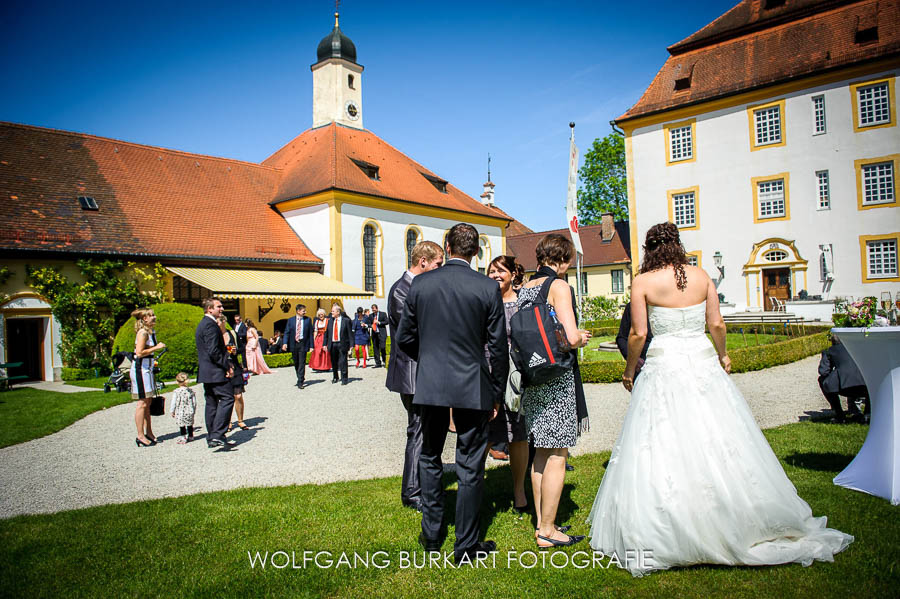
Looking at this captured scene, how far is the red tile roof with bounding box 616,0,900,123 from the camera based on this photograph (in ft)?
79.5

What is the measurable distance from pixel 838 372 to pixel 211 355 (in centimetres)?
804

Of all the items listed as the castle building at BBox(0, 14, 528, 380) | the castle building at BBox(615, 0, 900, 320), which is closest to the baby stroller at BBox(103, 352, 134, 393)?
the castle building at BBox(0, 14, 528, 380)

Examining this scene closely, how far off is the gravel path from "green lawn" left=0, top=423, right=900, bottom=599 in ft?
2.44

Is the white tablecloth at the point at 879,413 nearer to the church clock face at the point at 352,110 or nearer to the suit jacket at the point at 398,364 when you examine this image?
the suit jacket at the point at 398,364

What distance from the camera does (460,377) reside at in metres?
3.65

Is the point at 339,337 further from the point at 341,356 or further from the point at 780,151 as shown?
the point at 780,151

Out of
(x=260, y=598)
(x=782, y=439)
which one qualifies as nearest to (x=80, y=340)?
(x=260, y=598)

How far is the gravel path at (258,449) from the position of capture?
19.7 feet

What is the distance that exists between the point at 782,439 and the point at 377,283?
74.9 ft

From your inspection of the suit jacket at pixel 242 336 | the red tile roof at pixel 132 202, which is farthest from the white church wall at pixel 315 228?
the suit jacket at pixel 242 336

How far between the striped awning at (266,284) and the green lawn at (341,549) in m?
15.9

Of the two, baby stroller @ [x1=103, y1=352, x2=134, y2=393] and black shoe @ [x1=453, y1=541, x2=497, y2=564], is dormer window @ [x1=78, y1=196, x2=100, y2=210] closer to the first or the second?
baby stroller @ [x1=103, y1=352, x2=134, y2=393]

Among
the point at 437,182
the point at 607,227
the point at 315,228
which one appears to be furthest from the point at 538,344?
the point at 607,227

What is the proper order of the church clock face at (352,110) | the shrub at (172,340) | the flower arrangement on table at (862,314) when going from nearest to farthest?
the flower arrangement on table at (862,314) → the shrub at (172,340) → the church clock face at (352,110)
